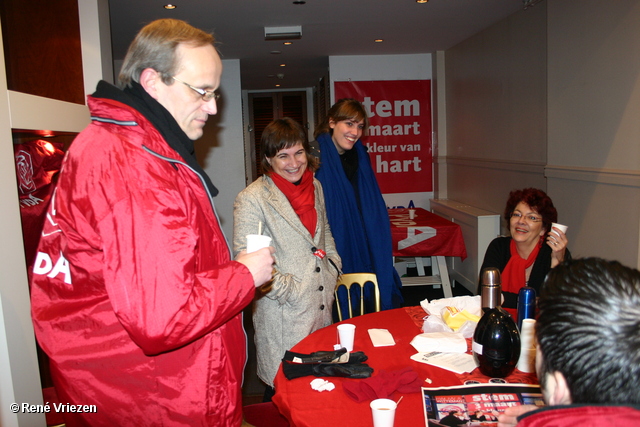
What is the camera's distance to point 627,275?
69cm

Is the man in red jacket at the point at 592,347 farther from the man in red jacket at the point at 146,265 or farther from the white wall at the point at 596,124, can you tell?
the white wall at the point at 596,124

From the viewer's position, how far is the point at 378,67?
6.21 m

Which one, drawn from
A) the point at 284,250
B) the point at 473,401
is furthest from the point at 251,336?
the point at 473,401

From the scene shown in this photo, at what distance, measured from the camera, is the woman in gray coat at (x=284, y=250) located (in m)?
2.23

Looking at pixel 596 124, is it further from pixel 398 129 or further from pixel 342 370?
pixel 398 129

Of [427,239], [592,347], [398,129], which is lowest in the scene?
[427,239]

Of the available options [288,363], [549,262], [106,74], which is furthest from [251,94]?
[288,363]

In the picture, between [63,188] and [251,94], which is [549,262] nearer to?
[63,188]

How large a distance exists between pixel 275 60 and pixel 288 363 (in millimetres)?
5745

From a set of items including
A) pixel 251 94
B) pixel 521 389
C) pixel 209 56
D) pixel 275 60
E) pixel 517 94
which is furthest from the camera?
pixel 251 94

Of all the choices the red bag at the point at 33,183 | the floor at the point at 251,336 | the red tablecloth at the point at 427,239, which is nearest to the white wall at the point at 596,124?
the red tablecloth at the point at 427,239

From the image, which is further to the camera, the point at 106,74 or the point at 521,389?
the point at 106,74

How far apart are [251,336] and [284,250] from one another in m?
2.23

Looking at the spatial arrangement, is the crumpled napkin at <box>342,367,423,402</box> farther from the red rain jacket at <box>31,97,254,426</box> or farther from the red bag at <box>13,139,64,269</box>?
the red bag at <box>13,139,64,269</box>
